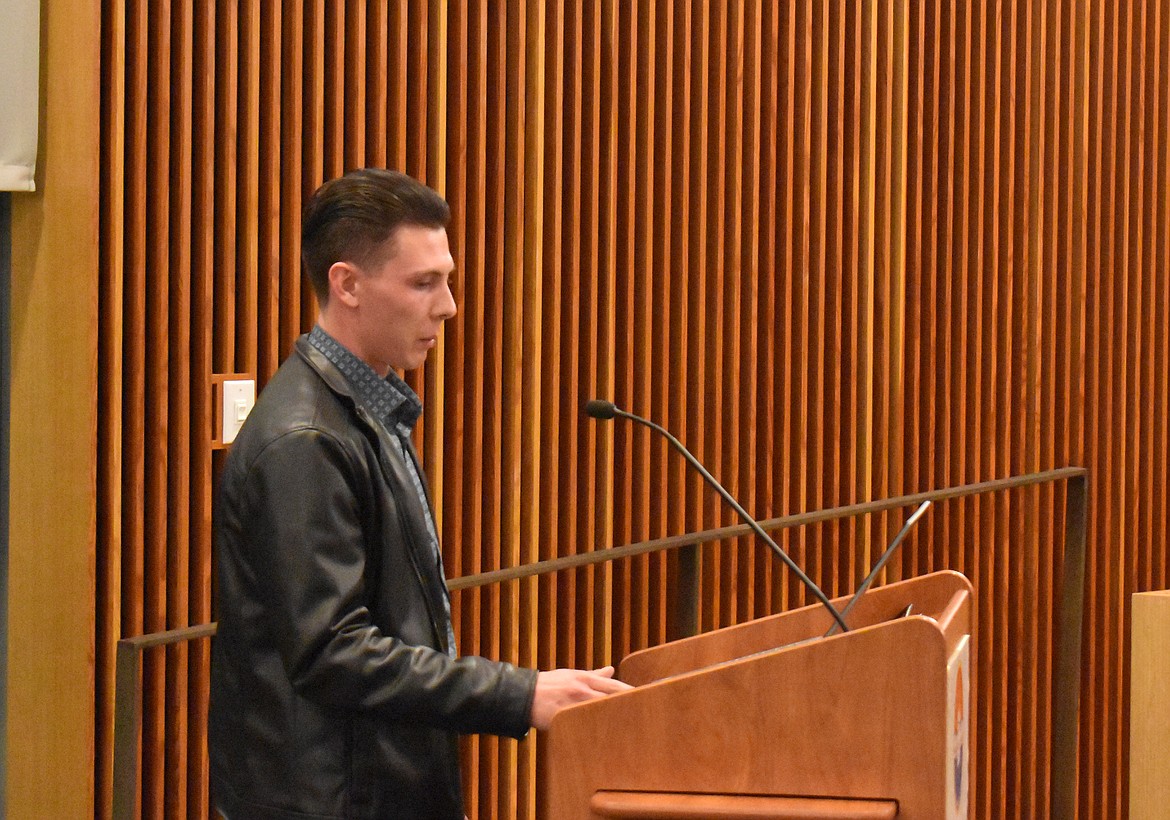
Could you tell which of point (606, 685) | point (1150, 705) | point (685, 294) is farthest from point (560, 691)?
point (1150, 705)

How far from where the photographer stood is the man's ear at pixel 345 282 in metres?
1.96

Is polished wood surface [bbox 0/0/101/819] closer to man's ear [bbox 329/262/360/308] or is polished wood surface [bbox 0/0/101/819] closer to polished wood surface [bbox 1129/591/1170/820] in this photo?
man's ear [bbox 329/262/360/308]

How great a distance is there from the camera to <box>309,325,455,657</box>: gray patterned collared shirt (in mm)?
1967

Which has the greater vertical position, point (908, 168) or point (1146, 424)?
point (908, 168)

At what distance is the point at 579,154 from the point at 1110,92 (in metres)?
2.31

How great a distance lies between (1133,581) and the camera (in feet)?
17.6

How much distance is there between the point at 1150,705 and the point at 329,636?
3.41 meters

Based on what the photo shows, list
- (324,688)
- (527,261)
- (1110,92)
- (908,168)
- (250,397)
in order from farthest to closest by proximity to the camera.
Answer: (1110,92)
(908,168)
(527,261)
(250,397)
(324,688)

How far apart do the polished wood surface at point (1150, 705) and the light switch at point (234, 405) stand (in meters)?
2.83

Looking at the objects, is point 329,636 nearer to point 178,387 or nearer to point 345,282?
point 345,282

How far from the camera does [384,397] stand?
199cm

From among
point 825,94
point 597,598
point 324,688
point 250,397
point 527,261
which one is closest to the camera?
point 324,688

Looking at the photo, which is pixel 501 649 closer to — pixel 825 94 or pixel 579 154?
pixel 579 154

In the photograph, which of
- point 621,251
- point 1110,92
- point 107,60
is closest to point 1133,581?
point 1110,92
